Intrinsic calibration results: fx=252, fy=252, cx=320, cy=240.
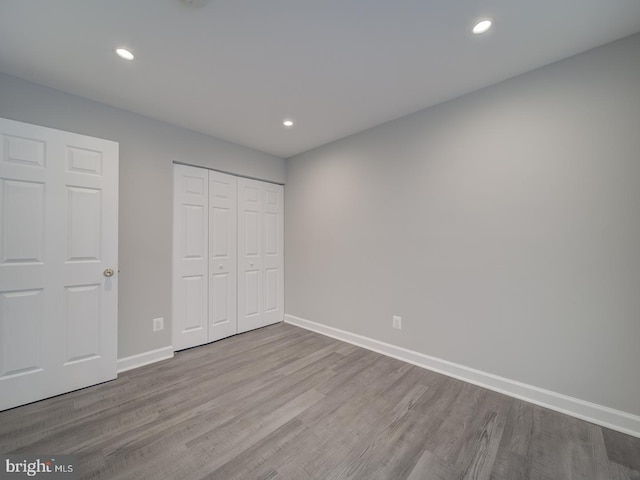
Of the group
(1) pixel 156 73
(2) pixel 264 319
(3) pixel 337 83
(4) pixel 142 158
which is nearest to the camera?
(1) pixel 156 73

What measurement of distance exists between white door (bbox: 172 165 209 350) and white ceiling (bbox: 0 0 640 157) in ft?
2.71

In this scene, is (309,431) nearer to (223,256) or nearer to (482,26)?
(223,256)

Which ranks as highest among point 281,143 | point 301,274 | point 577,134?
point 281,143

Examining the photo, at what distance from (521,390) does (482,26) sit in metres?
2.61

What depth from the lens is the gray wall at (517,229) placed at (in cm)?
168

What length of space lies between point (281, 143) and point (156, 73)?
1572 millimetres

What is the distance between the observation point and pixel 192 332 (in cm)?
296

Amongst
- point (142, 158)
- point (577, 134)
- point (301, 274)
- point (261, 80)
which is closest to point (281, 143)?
point (261, 80)

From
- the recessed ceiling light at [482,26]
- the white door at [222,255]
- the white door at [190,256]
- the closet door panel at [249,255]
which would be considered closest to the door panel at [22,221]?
the white door at [190,256]

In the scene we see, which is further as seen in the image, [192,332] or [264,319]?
[264,319]

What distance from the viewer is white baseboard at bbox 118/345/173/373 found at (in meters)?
2.43

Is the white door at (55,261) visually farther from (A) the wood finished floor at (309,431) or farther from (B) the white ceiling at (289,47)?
(B) the white ceiling at (289,47)

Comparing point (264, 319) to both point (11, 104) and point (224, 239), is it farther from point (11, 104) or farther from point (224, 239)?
point (11, 104)

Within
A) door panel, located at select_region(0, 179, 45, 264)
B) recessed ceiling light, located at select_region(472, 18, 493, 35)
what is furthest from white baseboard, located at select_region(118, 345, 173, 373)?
recessed ceiling light, located at select_region(472, 18, 493, 35)
